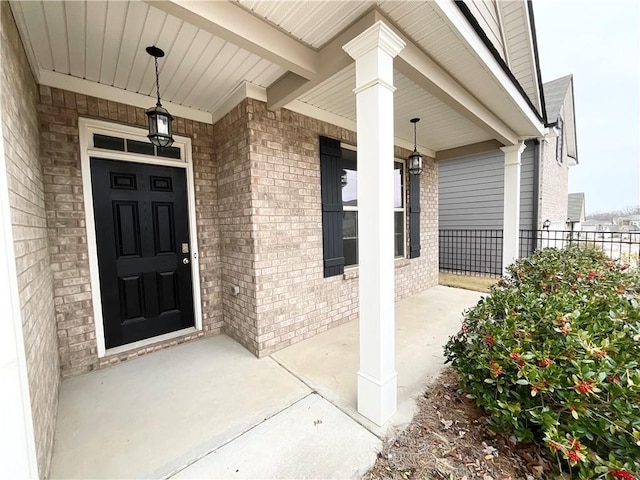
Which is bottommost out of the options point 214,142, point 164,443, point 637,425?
point 164,443

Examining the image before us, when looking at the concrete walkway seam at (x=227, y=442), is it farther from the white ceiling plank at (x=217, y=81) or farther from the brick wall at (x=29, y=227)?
the white ceiling plank at (x=217, y=81)

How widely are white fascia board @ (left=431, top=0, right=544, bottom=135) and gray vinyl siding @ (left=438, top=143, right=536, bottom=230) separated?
13.7 ft

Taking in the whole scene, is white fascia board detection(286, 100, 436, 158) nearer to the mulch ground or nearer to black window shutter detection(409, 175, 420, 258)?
black window shutter detection(409, 175, 420, 258)

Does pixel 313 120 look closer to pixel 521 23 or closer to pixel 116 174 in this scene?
pixel 116 174

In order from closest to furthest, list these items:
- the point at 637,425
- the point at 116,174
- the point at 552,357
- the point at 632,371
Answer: the point at 637,425
the point at 632,371
the point at 552,357
the point at 116,174

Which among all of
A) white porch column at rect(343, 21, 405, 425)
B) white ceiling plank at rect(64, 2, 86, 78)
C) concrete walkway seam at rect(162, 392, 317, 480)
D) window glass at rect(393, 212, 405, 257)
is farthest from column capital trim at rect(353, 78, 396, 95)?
window glass at rect(393, 212, 405, 257)

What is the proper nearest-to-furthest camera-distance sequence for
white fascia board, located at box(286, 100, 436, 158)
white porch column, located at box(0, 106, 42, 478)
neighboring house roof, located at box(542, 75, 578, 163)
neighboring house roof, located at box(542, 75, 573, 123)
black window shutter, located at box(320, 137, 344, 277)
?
white porch column, located at box(0, 106, 42, 478) → white fascia board, located at box(286, 100, 436, 158) → black window shutter, located at box(320, 137, 344, 277) → neighboring house roof, located at box(542, 75, 573, 123) → neighboring house roof, located at box(542, 75, 578, 163)

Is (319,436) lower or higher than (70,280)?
lower

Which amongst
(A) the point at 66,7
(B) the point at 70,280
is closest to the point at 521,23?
(A) the point at 66,7

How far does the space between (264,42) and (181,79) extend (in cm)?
117

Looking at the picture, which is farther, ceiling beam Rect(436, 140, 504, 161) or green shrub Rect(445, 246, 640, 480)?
ceiling beam Rect(436, 140, 504, 161)

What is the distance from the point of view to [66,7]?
5.48 ft

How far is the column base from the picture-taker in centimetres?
184

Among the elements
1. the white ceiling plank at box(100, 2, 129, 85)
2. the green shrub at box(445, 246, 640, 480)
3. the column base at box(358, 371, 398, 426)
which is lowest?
the column base at box(358, 371, 398, 426)
